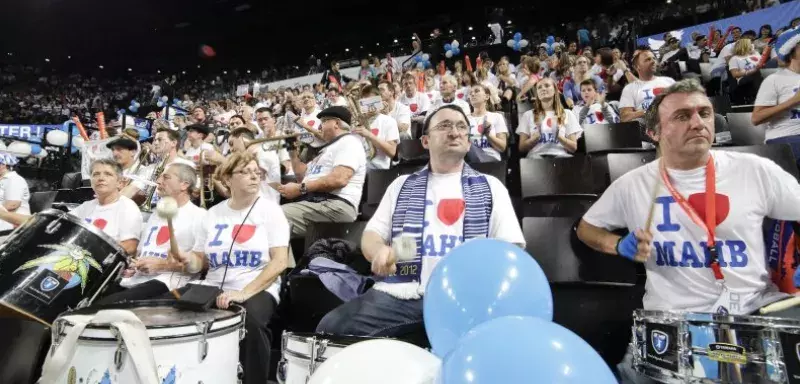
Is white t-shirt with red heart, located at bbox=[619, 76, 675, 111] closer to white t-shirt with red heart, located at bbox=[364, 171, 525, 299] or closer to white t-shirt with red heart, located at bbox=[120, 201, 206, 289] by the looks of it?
white t-shirt with red heart, located at bbox=[364, 171, 525, 299]

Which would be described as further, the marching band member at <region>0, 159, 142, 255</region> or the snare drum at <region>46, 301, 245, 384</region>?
the marching band member at <region>0, 159, 142, 255</region>

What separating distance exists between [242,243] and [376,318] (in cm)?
106

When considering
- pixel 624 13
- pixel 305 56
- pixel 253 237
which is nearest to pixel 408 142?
pixel 253 237

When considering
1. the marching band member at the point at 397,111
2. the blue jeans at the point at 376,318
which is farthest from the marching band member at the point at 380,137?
the blue jeans at the point at 376,318

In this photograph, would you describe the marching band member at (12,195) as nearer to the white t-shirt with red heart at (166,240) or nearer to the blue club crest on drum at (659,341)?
the white t-shirt with red heart at (166,240)

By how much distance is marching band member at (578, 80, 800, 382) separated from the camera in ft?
5.61

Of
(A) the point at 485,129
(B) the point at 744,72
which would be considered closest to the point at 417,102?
(A) the point at 485,129

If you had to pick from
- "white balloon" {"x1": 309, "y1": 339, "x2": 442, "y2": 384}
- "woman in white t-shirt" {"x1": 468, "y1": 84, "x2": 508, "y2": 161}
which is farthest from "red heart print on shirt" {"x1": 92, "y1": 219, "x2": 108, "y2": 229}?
"woman in white t-shirt" {"x1": 468, "y1": 84, "x2": 508, "y2": 161}

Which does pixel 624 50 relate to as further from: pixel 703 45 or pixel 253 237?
pixel 253 237

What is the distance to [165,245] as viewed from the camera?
121 inches

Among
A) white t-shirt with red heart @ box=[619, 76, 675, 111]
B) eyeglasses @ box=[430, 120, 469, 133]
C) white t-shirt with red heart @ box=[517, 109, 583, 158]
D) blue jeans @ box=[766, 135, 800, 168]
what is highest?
white t-shirt with red heart @ box=[619, 76, 675, 111]

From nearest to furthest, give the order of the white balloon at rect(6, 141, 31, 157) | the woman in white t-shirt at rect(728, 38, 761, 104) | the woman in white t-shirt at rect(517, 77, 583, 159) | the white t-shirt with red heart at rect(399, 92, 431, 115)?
the woman in white t-shirt at rect(517, 77, 583, 159)
the woman in white t-shirt at rect(728, 38, 761, 104)
the white t-shirt with red heart at rect(399, 92, 431, 115)
the white balloon at rect(6, 141, 31, 157)

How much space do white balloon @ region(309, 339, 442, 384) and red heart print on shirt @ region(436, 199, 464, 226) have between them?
1.15 meters

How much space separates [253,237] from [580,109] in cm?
377
